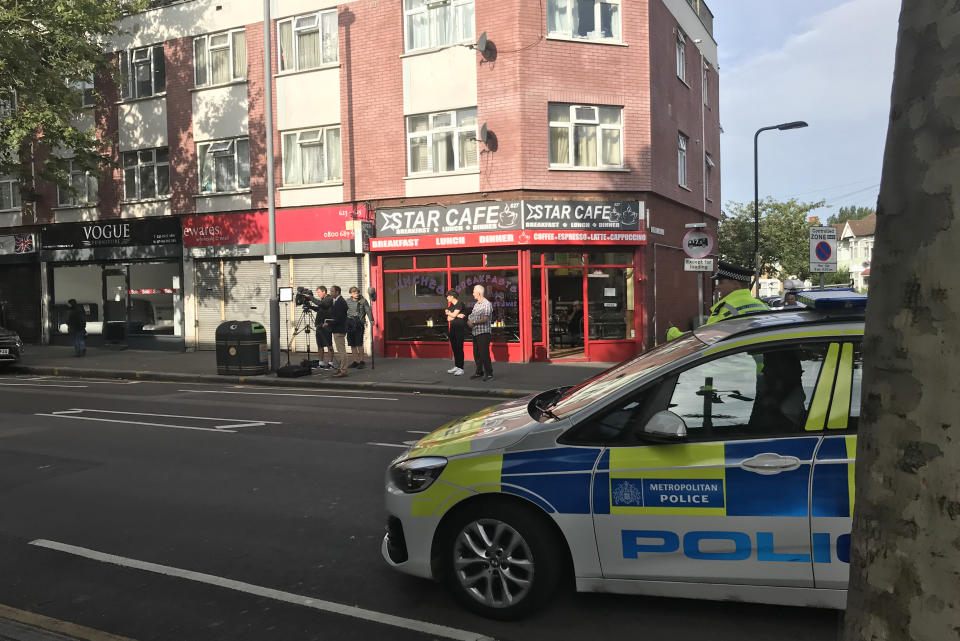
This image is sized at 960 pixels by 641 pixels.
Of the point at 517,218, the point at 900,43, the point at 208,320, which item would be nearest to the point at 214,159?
the point at 208,320

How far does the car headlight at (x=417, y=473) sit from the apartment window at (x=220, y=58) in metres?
19.6

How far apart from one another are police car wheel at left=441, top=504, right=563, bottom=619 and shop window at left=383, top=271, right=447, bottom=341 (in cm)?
1509

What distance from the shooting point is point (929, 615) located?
1627 mm

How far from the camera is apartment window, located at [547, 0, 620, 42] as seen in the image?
58.9 feet

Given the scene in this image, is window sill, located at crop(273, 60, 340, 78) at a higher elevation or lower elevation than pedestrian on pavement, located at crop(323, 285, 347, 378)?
higher

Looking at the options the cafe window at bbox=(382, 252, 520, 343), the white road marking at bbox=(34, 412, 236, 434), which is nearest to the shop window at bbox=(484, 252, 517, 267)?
the cafe window at bbox=(382, 252, 520, 343)

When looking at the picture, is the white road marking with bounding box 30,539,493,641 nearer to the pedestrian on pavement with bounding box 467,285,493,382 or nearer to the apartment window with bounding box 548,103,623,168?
the pedestrian on pavement with bounding box 467,285,493,382

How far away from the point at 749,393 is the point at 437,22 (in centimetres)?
1708

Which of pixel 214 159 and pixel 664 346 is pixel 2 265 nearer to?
pixel 214 159

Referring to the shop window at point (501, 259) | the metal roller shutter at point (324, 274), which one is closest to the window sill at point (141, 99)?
the metal roller shutter at point (324, 274)

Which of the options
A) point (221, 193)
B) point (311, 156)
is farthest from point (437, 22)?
point (221, 193)

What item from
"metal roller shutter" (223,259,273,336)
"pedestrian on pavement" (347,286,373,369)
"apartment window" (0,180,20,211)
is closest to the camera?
"pedestrian on pavement" (347,286,373,369)

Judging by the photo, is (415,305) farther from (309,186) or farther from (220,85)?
(220,85)

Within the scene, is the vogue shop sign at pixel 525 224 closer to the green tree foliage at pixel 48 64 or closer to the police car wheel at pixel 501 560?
the green tree foliage at pixel 48 64
